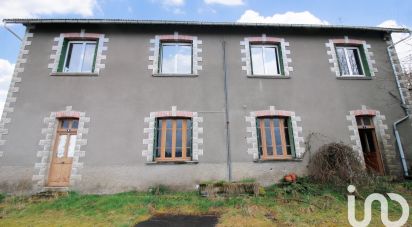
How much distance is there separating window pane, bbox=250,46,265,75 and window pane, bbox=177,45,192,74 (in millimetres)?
2254

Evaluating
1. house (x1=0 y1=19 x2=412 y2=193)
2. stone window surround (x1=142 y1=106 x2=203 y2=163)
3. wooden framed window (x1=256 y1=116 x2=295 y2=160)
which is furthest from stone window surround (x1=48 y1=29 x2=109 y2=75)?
wooden framed window (x1=256 y1=116 x2=295 y2=160)

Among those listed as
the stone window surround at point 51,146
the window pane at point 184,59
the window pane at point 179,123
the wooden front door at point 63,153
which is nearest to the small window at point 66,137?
the wooden front door at point 63,153

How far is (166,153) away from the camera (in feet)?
23.4

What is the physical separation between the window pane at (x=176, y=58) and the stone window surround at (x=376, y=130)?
224 inches

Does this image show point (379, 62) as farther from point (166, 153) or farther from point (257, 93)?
point (166, 153)

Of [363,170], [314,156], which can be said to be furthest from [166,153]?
[363,170]

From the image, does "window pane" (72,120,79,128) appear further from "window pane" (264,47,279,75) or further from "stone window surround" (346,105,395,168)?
"stone window surround" (346,105,395,168)

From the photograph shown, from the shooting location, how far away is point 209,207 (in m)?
5.33

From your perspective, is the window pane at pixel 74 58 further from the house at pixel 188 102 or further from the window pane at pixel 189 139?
the window pane at pixel 189 139

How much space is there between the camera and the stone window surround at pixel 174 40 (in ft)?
25.7

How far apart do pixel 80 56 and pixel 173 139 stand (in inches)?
175

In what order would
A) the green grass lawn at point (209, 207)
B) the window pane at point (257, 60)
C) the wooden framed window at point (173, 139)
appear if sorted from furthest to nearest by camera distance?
the window pane at point (257, 60)
the wooden framed window at point (173, 139)
the green grass lawn at point (209, 207)

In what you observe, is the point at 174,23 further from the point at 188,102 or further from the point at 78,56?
the point at 78,56

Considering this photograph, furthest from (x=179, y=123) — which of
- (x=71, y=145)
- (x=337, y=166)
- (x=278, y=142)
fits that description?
(x=337, y=166)
